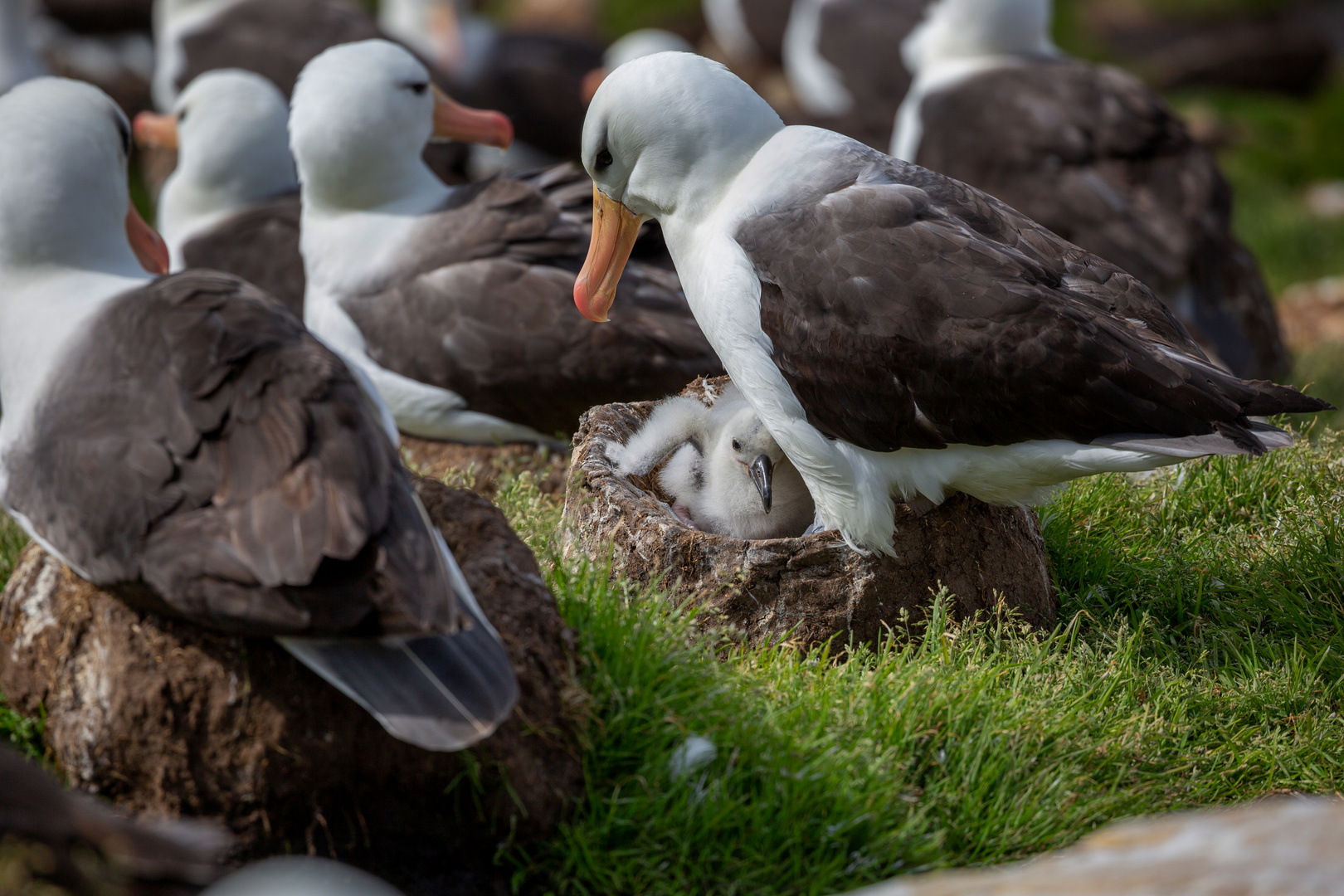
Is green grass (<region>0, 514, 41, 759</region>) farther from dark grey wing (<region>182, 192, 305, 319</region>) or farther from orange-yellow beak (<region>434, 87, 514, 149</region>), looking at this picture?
orange-yellow beak (<region>434, 87, 514, 149</region>)

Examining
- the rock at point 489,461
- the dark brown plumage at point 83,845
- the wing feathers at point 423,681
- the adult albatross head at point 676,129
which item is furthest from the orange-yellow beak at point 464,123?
the dark brown plumage at point 83,845

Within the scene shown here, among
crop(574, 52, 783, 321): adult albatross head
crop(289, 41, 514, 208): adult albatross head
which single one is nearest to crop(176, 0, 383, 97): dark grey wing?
crop(289, 41, 514, 208): adult albatross head

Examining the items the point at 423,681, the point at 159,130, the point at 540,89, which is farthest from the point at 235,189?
the point at 540,89

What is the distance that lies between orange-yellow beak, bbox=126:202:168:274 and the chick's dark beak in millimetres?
1963

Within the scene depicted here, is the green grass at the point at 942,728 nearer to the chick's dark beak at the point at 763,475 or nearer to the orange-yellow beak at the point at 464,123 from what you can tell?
the chick's dark beak at the point at 763,475

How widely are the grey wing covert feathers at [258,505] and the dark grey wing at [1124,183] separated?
5127 mm

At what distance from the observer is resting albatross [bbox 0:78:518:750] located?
288cm

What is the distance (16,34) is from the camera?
11242mm

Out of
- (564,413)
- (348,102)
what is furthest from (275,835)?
(348,102)

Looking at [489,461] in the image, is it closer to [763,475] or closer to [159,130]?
[763,475]

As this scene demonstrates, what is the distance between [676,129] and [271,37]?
23.3ft

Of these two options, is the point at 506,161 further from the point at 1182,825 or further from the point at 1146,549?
the point at 1182,825

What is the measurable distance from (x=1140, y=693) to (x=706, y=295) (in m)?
1.63

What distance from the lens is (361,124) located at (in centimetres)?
605
